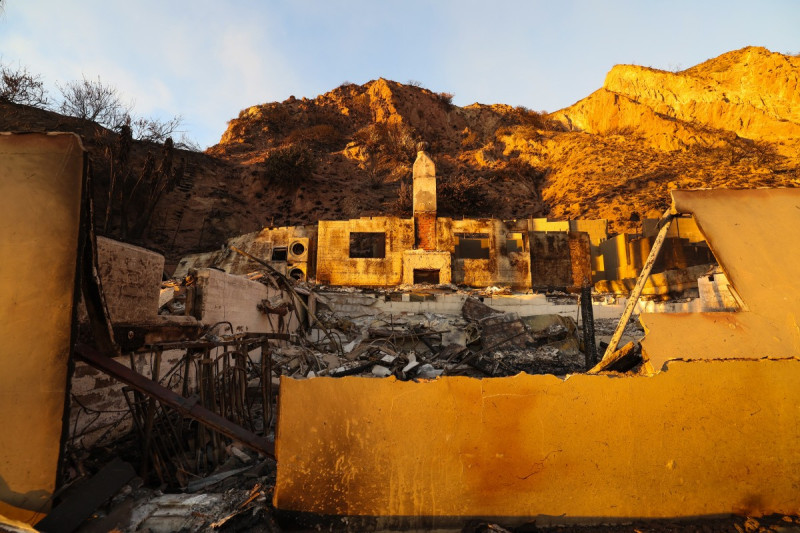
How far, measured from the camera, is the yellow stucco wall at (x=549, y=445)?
2.64 meters

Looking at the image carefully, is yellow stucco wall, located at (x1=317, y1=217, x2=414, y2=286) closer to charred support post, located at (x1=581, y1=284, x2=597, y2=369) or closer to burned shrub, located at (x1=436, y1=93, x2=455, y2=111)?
charred support post, located at (x1=581, y1=284, x2=597, y2=369)

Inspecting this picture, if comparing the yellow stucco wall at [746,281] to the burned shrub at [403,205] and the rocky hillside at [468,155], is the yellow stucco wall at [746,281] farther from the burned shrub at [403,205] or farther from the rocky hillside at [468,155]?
the burned shrub at [403,205]

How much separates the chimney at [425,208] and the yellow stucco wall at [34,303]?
1721 cm

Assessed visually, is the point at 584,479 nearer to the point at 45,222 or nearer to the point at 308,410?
the point at 308,410

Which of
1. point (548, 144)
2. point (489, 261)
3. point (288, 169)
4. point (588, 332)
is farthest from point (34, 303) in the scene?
point (548, 144)

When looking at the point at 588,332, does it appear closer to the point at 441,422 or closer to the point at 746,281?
the point at 746,281

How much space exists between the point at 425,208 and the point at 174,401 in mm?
17692

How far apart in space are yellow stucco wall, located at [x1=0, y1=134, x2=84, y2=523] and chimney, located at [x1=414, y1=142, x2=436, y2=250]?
17.2 meters

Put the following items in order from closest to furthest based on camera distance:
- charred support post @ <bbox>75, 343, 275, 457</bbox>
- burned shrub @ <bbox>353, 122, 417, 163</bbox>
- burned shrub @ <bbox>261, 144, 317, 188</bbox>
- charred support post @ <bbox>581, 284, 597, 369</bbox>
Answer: charred support post @ <bbox>75, 343, 275, 457</bbox>
charred support post @ <bbox>581, 284, 597, 369</bbox>
burned shrub @ <bbox>261, 144, 317, 188</bbox>
burned shrub @ <bbox>353, 122, 417, 163</bbox>

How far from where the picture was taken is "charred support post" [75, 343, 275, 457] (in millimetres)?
2842

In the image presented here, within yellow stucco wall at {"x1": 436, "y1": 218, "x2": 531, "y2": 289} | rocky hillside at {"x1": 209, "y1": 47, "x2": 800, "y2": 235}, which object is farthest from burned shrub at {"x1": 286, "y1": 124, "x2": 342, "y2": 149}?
yellow stucco wall at {"x1": 436, "y1": 218, "x2": 531, "y2": 289}

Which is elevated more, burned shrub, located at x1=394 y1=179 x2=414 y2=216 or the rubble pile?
burned shrub, located at x1=394 y1=179 x2=414 y2=216

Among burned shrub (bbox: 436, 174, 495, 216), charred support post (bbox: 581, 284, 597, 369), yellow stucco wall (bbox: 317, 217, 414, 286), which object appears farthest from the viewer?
burned shrub (bbox: 436, 174, 495, 216)

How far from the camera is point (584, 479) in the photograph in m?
2.72
